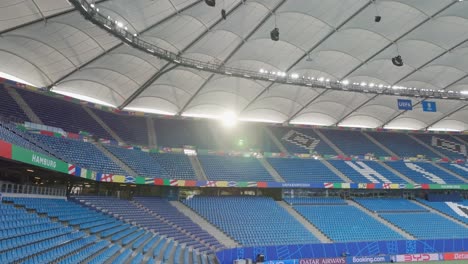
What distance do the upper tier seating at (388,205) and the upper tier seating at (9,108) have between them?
115ft

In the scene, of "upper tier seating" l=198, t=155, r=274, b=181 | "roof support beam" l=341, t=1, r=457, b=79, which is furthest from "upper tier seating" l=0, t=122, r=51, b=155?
"roof support beam" l=341, t=1, r=457, b=79

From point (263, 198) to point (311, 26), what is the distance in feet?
63.4

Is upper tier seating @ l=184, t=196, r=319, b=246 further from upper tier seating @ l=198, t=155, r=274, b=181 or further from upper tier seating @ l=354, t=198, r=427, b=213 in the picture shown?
upper tier seating @ l=354, t=198, r=427, b=213

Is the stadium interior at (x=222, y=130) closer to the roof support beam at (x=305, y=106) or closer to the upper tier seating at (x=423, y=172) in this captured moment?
the upper tier seating at (x=423, y=172)

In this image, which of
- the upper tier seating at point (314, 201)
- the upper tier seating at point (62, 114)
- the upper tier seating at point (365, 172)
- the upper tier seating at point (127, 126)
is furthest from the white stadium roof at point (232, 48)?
the upper tier seating at point (314, 201)

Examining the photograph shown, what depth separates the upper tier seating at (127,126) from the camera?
3791 cm

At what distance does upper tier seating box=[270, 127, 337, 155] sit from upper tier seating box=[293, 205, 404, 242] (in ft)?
30.7

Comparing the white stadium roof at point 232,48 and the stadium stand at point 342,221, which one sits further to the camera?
the stadium stand at point 342,221

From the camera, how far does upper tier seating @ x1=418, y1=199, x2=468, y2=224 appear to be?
40906mm

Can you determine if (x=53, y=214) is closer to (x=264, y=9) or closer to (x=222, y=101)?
(x=264, y=9)

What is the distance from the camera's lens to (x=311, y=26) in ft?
92.6

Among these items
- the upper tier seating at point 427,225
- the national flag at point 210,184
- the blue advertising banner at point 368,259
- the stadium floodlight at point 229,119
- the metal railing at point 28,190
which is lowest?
the blue advertising banner at point 368,259

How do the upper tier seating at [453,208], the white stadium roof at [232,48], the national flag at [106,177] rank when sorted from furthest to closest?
the upper tier seating at [453,208]
the national flag at [106,177]
the white stadium roof at [232,48]

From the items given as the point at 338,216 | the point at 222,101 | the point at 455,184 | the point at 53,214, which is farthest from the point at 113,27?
the point at 455,184
